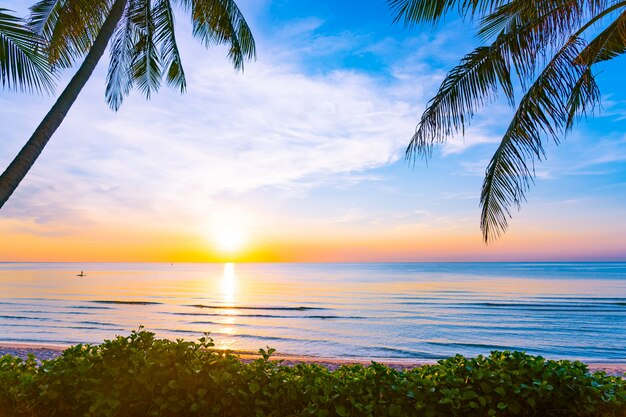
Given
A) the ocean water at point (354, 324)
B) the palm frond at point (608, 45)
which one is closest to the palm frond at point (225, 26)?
the palm frond at point (608, 45)

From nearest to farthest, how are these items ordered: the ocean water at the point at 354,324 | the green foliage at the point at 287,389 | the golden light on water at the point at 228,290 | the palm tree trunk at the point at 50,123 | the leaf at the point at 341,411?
the leaf at the point at 341,411 < the green foliage at the point at 287,389 < the palm tree trunk at the point at 50,123 < the ocean water at the point at 354,324 < the golden light on water at the point at 228,290

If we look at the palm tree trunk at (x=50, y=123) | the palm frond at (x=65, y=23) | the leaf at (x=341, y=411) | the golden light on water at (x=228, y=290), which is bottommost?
the golden light on water at (x=228, y=290)

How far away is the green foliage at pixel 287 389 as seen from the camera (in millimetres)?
3594

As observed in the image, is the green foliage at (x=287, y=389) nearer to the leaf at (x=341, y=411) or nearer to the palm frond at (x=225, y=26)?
the leaf at (x=341, y=411)

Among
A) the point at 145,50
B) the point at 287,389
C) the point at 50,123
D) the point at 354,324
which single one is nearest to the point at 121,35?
the point at 145,50

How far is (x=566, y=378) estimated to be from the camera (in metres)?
3.70

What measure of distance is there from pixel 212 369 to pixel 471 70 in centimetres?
569

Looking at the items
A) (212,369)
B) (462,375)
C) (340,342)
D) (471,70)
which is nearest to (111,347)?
(212,369)

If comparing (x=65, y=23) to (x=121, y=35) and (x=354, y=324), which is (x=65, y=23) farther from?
(x=354, y=324)

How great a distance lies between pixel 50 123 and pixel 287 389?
4.93m

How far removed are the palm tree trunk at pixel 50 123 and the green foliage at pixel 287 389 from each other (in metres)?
2.51

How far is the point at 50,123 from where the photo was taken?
5918mm

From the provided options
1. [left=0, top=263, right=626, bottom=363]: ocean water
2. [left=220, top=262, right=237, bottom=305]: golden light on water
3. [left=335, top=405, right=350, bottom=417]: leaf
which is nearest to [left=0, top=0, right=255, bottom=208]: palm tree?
[left=335, top=405, right=350, bottom=417]: leaf

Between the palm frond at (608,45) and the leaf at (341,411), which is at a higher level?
the palm frond at (608,45)
